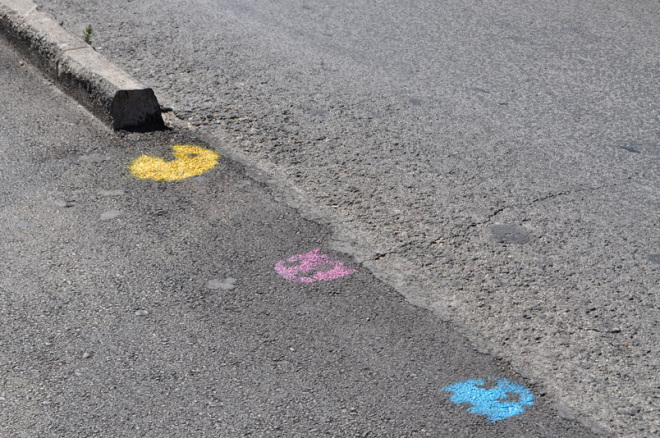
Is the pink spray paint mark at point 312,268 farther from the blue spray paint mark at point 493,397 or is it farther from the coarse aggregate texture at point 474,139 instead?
the blue spray paint mark at point 493,397

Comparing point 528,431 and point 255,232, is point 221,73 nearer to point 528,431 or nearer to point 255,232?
point 255,232

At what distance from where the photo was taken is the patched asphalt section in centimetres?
248

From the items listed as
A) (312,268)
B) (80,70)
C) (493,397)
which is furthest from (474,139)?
(80,70)

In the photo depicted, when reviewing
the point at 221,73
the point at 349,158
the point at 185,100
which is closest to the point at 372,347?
the point at 349,158

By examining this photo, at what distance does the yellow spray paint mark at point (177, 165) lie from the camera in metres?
4.08

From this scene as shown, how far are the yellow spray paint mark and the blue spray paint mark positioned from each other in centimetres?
209

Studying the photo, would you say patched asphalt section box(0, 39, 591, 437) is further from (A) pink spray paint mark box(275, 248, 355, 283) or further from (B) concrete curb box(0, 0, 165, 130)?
(B) concrete curb box(0, 0, 165, 130)

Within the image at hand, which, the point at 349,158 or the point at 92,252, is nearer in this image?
the point at 92,252

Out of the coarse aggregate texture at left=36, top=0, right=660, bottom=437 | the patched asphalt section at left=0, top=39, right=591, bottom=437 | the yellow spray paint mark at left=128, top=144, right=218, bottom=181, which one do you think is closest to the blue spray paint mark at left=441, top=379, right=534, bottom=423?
the patched asphalt section at left=0, top=39, right=591, bottom=437

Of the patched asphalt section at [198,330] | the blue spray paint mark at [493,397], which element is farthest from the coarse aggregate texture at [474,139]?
the patched asphalt section at [198,330]

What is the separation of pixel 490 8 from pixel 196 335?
5.47m

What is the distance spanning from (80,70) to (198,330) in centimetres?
264

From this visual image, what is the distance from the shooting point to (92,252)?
3.37m

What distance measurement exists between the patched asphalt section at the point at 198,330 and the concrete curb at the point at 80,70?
0.64 meters
